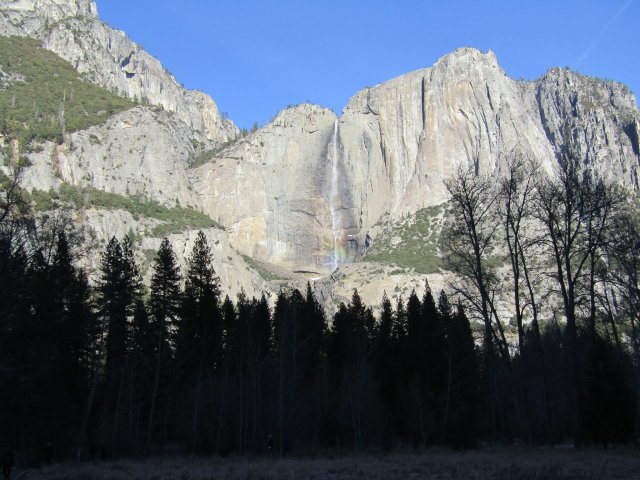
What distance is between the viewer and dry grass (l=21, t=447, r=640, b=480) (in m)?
16.1

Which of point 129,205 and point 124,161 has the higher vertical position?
point 124,161

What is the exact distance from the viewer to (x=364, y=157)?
158 m

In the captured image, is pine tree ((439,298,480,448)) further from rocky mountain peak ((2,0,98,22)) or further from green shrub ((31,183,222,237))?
rocky mountain peak ((2,0,98,22))

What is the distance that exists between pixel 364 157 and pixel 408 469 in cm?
14252

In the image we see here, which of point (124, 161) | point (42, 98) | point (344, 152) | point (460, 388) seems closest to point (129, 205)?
point (124, 161)

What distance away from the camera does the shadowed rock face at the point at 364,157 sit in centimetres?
14650

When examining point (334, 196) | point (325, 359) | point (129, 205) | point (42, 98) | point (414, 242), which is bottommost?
point (325, 359)

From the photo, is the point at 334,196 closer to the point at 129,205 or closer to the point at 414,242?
the point at 414,242

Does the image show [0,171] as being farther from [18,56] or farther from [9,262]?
[9,262]

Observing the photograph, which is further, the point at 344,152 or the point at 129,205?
the point at 344,152

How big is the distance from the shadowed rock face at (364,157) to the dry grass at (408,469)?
404 feet

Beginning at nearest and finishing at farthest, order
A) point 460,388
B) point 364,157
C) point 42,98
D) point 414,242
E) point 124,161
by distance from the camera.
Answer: point 460,388 < point 124,161 < point 42,98 < point 414,242 < point 364,157

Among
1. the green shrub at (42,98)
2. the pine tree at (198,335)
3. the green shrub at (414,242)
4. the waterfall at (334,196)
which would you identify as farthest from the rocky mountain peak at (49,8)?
the pine tree at (198,335)

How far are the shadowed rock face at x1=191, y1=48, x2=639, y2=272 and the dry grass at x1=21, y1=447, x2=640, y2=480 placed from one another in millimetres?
123177
